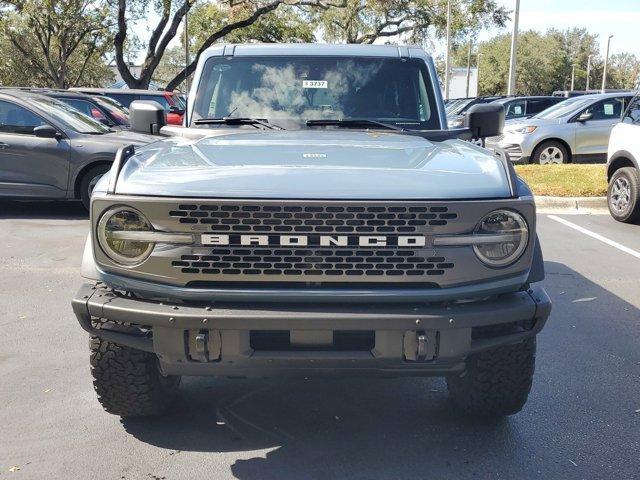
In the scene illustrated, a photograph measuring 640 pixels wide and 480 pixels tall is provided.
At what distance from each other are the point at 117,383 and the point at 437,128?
2.46 metres

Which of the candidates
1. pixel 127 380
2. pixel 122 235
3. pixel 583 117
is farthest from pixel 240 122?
pixel 583 117

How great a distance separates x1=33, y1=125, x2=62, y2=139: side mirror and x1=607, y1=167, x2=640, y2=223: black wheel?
7.52 metres

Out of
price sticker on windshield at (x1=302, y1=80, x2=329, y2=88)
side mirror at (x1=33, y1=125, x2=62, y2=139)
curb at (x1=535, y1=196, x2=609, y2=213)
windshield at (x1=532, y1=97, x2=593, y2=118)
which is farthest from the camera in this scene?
windshield at (x1=532, y1=97, x2=593, y2=118)

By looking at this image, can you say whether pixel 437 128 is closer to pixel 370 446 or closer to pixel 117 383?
pixel 370 446

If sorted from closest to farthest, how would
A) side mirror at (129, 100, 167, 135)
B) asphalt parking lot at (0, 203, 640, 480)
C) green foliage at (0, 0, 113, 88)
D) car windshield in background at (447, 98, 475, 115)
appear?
asphalt parking lot at (0, 203, 640, 480) → side mirror at (129, 100, 167, 135) → car windshield in background at (447, 98, 475, 115) → green foliage at (0, 0, 113, 88)

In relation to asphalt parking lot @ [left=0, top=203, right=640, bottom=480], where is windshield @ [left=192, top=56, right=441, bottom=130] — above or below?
above

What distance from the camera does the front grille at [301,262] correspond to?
281 centimetres

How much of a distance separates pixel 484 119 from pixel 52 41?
1731 inches

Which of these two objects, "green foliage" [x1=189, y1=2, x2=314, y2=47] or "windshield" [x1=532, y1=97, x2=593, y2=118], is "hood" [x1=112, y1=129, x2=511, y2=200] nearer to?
"windshield" [x1=532, y1=97, x2=593, y2=118]

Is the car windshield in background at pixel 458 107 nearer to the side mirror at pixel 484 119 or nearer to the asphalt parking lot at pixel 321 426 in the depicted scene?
the asphalt parking lot at pixel 321 426

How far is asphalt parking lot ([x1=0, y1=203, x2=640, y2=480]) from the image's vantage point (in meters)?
3.18

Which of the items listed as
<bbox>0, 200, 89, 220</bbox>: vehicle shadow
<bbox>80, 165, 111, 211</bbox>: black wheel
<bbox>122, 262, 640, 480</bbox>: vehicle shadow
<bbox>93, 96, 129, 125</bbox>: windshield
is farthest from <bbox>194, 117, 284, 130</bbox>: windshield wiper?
<bbox>93, 96, 129, 125</bbox>: windshield

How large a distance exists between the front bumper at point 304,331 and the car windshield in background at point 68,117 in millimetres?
7772

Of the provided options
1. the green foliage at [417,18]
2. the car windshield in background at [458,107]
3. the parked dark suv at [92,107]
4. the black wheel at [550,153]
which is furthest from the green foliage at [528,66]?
the parked dark suv at [92,107]
